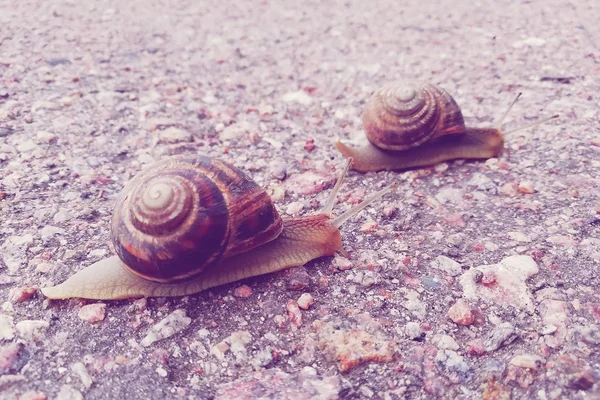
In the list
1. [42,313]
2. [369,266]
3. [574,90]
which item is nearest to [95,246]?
[42,313]

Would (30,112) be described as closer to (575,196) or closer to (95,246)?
(95,246)

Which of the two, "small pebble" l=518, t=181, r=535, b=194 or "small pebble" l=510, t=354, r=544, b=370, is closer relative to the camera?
"small pebble" l=510, t=354, r=544, b=370

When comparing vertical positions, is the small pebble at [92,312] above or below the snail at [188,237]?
below

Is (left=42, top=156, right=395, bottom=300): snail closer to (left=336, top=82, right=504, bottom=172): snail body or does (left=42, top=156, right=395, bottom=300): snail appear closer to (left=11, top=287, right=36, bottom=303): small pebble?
(left=11, top=287, right=36, bottom=303): small pebble

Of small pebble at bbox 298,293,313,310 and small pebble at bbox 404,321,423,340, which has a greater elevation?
small pebble at bbox 404,321,423,340

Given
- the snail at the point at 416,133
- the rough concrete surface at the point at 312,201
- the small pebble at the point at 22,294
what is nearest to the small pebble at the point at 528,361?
the rough concrete surface at the point at 312,201

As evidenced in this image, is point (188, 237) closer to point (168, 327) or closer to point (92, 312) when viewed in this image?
point (168, 327)

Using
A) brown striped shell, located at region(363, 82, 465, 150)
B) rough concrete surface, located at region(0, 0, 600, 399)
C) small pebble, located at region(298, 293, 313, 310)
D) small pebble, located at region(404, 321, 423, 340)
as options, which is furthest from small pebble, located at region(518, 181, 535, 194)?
small pebble, located at region(298, 293, 313, 310)

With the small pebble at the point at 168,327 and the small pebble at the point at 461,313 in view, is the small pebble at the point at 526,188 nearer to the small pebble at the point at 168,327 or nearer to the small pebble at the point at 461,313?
the small pebble at the point at 461,313
